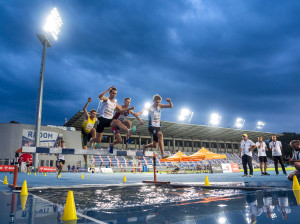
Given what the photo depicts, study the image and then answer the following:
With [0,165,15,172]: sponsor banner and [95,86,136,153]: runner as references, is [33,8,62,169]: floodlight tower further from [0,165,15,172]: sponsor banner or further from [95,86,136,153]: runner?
[95,86,136,153]: runner

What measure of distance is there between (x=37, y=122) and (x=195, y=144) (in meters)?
45.9

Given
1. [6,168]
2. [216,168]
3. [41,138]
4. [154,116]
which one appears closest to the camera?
[154,116]

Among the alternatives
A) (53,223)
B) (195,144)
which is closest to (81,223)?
(53,223)

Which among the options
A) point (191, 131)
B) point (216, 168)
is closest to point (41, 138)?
point (216, 168)

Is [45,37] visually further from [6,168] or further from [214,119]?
[214,119]

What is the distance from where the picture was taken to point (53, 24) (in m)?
29.7

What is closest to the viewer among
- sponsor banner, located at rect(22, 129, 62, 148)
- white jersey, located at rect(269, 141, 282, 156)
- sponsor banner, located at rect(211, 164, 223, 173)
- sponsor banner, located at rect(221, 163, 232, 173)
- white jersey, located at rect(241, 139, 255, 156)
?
white jersey, located at rect(241, 139, 255, 156)

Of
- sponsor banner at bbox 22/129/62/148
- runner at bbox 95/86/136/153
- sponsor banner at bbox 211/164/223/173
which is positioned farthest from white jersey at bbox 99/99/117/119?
sponsor banner at bbox 22/129/62/148

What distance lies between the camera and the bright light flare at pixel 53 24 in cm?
2858

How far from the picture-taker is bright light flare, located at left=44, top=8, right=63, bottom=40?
28.6 metres

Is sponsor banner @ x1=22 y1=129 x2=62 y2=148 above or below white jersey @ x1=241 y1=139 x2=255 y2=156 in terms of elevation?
above

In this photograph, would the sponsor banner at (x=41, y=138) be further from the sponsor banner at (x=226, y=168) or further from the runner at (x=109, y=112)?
the runner at (x=109, y=112)

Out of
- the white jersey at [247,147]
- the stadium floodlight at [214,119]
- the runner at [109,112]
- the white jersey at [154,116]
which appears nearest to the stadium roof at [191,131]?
the stadium floodlight at [214,119]

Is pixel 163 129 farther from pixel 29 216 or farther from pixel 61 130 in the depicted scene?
pixel 29 216
